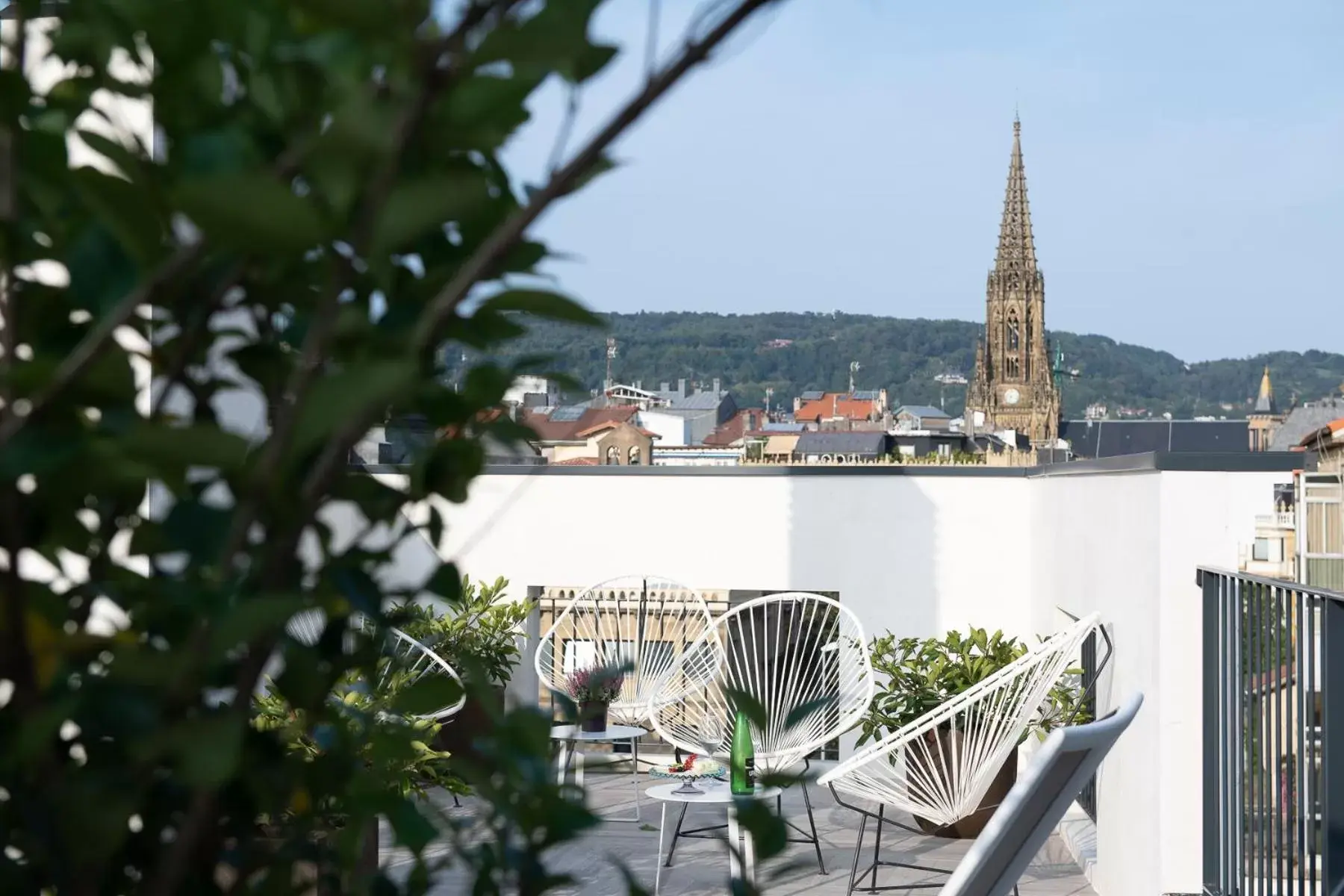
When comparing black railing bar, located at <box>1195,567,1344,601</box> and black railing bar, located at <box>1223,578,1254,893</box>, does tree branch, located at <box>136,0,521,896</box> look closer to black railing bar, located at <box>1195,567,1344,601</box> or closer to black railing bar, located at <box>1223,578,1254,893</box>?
black railing bar, located at <box>1195,567,1344,601</box>

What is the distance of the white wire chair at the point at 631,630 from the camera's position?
6121 millimetres

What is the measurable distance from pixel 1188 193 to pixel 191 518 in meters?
52.0

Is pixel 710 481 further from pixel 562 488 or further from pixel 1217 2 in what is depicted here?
pixel 1217 2

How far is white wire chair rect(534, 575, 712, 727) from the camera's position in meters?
6.12

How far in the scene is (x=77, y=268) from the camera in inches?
15.7

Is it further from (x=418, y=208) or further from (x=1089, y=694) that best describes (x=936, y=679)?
(x=418, y=208)

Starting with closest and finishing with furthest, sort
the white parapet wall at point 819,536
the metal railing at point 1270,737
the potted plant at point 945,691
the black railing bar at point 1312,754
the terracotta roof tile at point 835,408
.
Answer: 1. the metal railing at point 1270,737
2. the black railing bar at point 1312,754
3. the potted plant at point 945,691
4. the white parapet wall at point 819,536
5. the terracotta roof tile at point 835,408

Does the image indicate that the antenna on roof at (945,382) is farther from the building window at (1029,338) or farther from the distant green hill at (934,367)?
the building window at (1029,338)

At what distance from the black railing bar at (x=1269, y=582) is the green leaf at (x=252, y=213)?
102 inches

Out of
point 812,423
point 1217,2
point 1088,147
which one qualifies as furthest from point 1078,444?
point 1217,2

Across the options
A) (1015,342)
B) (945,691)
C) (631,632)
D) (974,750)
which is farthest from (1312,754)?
(1015,342)

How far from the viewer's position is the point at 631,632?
269 inches

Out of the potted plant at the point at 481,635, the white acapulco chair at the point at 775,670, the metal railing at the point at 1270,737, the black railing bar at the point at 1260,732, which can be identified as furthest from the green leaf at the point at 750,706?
the potted plant at the point at 481,635

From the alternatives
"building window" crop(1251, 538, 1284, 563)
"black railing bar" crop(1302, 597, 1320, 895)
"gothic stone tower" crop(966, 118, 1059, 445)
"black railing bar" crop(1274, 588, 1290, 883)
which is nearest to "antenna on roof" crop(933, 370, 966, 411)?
"gothic stone tower" crop(966, 118, 1059, 445)
